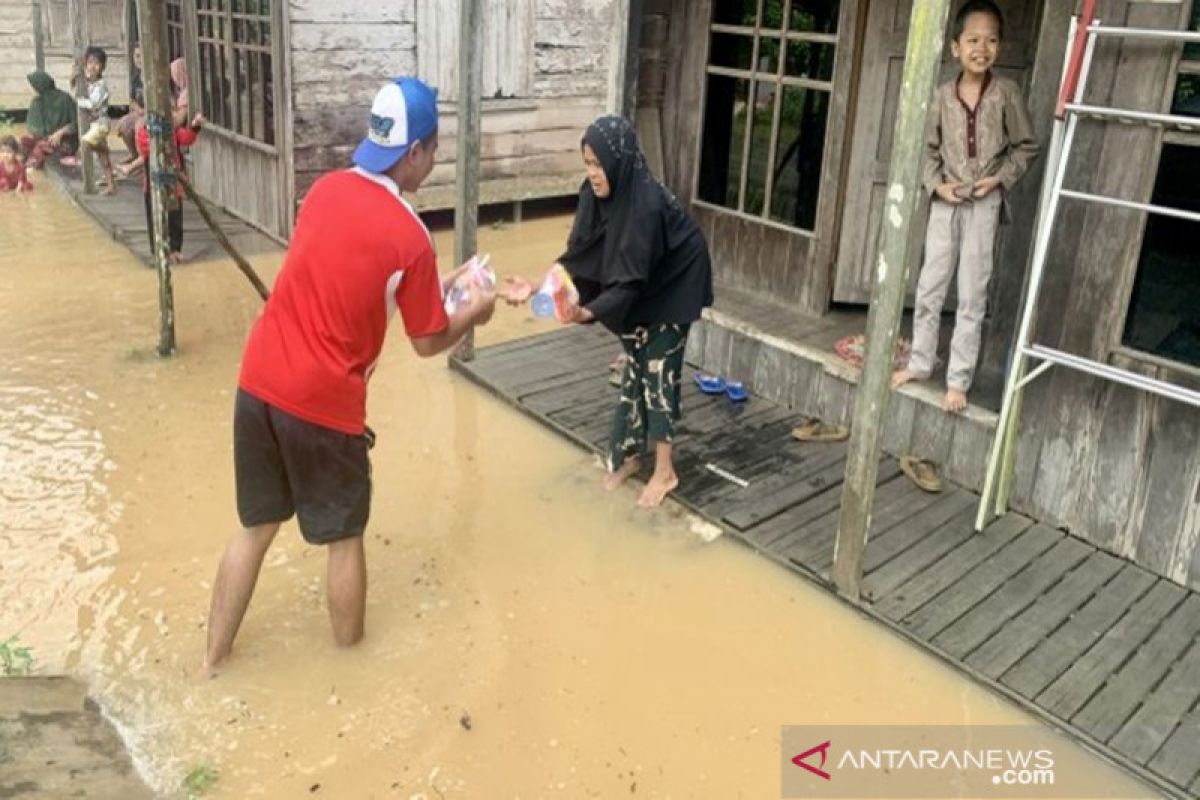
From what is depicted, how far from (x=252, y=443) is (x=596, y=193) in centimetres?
194

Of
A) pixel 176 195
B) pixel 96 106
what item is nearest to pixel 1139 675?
pixel 176 195

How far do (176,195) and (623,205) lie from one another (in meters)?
3.65

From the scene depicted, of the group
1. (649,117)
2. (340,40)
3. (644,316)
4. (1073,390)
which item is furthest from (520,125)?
(1073,390)

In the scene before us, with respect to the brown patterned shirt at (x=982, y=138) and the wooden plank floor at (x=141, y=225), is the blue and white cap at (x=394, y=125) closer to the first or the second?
the brown patterned shirt at (x=982, y=138)

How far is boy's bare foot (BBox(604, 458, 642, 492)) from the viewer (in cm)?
526

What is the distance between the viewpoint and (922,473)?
5.21 metres

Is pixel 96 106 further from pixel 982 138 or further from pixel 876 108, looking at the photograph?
pixel 982 138

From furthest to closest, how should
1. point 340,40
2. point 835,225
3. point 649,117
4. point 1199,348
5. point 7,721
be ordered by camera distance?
point 340,40 → point 649,117 → point 835,225 → point 1199,348 → point 7,721

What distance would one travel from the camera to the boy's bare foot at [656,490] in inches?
199

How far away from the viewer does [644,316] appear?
4.80m

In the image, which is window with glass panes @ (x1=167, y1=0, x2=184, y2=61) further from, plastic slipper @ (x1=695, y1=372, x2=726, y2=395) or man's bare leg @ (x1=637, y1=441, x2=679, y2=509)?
man's bare leg @ (x1=637, y1=441, x2=679, y2=509)

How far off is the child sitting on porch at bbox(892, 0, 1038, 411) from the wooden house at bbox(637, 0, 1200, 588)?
124 millimetres

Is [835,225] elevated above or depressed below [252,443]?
above

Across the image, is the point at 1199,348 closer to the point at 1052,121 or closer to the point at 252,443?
the point at 1052,121
